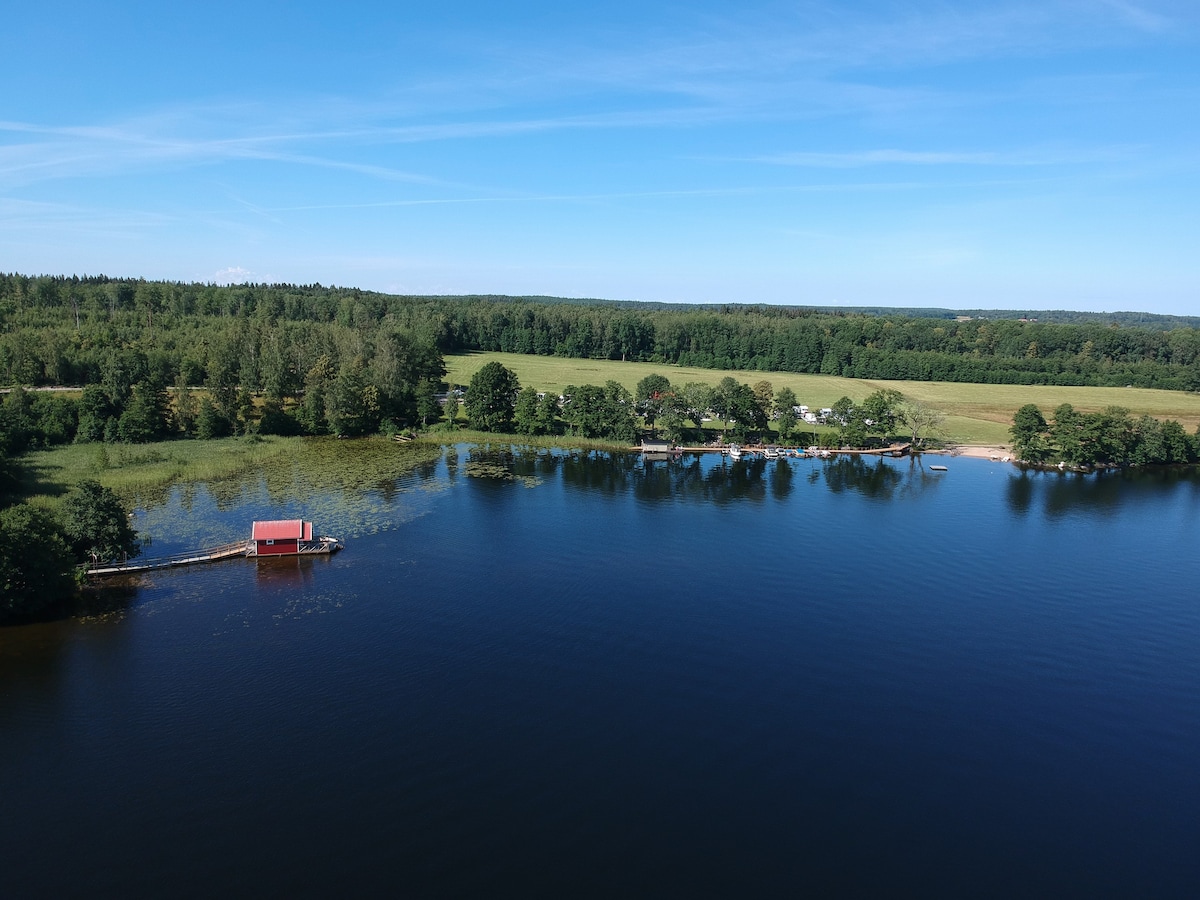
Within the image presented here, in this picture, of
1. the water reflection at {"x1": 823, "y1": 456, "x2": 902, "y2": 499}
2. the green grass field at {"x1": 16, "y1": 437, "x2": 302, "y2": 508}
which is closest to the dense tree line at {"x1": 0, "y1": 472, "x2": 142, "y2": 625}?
the green grass field at {"x1": 16, "y1": 437, "x2": 302, "y2": 508}

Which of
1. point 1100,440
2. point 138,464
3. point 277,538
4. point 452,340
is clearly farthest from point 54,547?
point 452,340

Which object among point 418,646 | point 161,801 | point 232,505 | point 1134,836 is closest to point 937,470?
point 1134,836

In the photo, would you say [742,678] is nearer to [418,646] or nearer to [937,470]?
[418,646]

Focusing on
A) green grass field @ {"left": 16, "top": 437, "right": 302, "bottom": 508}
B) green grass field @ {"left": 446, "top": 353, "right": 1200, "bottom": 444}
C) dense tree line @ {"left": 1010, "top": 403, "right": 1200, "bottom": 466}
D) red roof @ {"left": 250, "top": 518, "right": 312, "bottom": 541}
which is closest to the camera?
red roof @ {"left": 250, "top": 518, "right": 312, "bottom": 541}

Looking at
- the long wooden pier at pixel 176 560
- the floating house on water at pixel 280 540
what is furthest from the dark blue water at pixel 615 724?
the floating house on water at pixel 280 540

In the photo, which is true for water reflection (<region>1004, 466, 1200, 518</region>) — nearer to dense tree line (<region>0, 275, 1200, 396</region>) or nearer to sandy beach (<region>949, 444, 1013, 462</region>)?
sandy beach (<region>949, 444, 1013, 462</region>)
